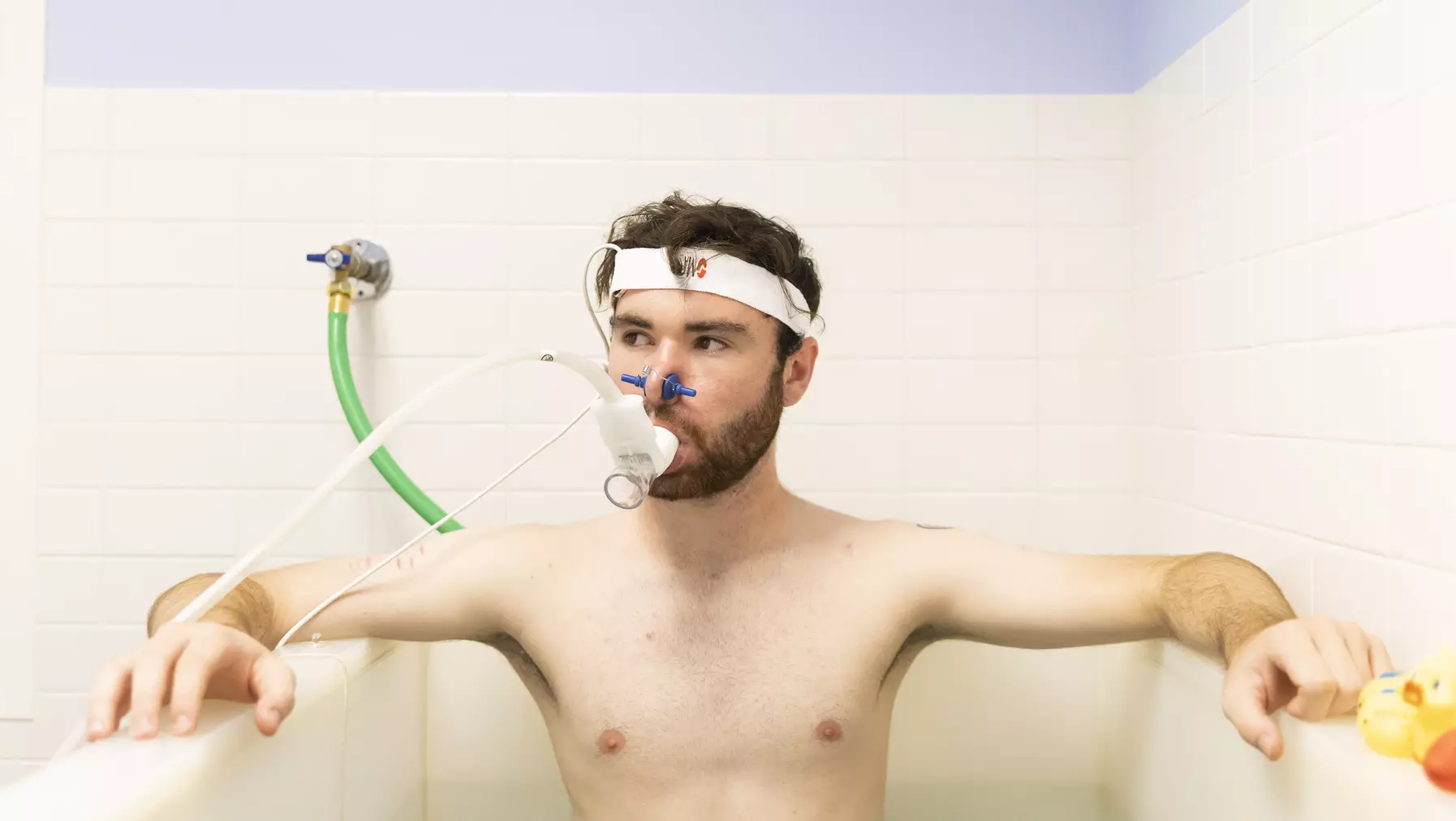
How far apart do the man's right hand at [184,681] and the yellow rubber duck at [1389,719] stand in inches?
35.6

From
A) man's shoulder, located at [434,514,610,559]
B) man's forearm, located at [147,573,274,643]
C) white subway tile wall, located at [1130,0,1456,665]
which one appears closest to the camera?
white subway tile wall, located at [1130,0,1456,665]

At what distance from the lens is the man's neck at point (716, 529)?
1160 mm

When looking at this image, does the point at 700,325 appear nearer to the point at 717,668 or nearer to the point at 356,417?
the point at 717,668

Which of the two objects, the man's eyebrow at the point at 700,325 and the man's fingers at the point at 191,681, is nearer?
the man's fingers at the point at 191,681

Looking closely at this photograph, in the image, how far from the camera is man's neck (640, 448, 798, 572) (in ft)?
3.81

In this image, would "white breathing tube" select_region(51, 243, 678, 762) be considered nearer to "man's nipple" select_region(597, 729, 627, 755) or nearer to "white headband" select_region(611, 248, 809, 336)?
"white headband" select_region(611, 248, 809, 336)

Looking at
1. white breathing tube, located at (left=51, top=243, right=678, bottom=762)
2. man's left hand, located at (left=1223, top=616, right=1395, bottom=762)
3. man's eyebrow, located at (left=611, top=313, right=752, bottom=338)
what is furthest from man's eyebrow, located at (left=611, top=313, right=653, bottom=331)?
man's left hand, located at (left=1223, top=616, right=1395, bottom=762)

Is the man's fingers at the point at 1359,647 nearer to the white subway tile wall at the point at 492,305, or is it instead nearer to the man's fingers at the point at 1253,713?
the man's fingers at the point at 1253,713

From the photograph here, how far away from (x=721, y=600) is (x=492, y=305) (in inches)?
28.4

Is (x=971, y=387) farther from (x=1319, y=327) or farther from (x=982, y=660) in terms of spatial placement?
(x=1319, y=327)

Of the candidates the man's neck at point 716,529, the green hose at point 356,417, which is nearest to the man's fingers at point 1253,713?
the man's neck at point 716,529

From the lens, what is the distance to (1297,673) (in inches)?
30.5

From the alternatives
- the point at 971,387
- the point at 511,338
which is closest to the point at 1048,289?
the point at 971,387

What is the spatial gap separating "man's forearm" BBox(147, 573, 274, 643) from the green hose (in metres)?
0.36
